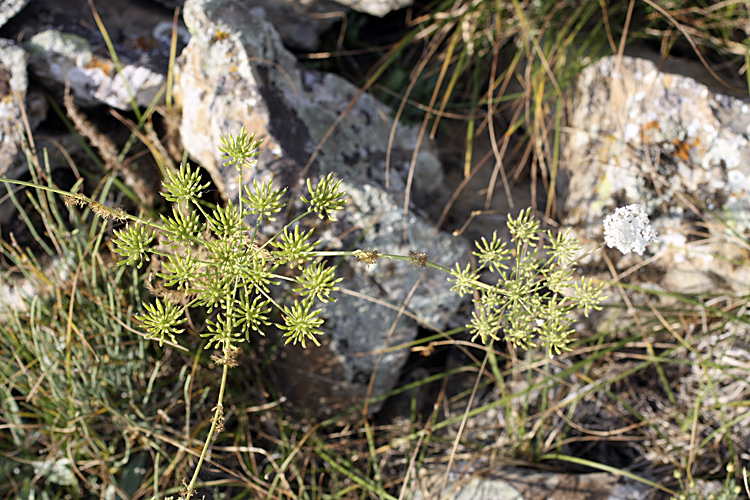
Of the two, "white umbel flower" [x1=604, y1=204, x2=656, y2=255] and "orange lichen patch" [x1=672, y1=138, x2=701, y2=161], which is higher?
"white umbel flower" [x1=604, y1=204, x2=656, y2=255]

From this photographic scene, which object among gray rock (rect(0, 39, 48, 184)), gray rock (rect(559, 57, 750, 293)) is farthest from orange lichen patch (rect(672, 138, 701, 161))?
gray rock (rect(0, 39, 48, 184))

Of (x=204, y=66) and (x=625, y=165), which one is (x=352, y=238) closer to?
(x=204, y=66)

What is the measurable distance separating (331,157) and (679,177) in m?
1.70

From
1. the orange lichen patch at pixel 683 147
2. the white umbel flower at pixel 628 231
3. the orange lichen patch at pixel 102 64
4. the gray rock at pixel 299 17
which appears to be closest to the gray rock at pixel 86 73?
the orange lichen patch at pixel 102 64

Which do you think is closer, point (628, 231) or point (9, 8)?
point (628, 231)

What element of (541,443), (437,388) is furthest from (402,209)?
(541,443)

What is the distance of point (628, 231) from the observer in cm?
145

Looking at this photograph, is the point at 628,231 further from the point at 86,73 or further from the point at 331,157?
the point at 86,73

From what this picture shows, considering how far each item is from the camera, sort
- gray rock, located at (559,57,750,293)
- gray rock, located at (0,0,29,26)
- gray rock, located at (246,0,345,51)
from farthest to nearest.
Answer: gray rock, located at (246,0,345,51)
gray rock, located at (559,57,750,293)
gray rock, located at (0,0,29,26)

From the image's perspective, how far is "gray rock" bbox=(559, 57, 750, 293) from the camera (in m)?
2.64

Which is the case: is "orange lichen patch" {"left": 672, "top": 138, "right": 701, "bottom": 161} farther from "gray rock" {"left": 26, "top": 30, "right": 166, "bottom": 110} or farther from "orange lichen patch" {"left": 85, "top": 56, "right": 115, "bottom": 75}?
"orange lichen patch" {"left": 85, "top": 56, "right": 115, "bottom": 75}

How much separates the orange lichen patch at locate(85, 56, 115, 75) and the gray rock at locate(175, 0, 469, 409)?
340 mm

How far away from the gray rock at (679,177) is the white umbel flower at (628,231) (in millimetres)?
1216

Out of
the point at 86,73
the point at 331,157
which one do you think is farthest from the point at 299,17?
the point at 86,73
